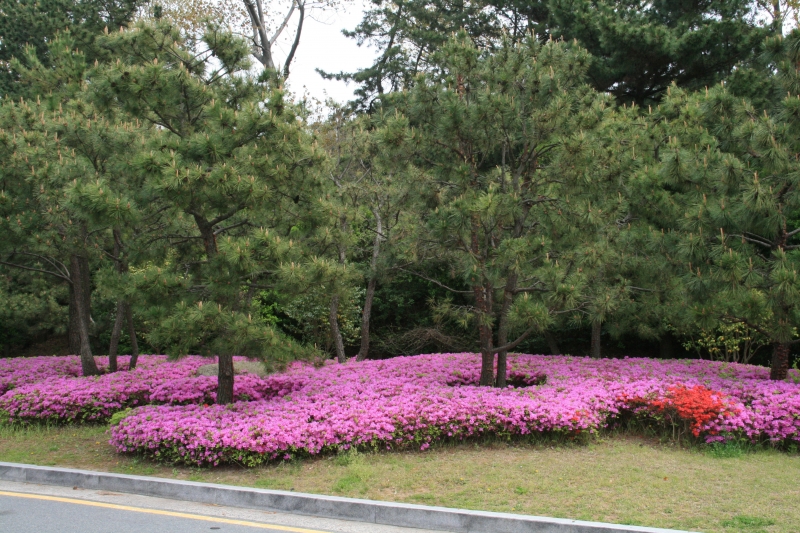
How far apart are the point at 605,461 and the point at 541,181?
172 inches

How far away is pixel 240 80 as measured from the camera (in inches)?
371

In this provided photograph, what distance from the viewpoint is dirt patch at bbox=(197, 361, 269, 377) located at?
480 inches

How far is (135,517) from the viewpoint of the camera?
19.0 feet

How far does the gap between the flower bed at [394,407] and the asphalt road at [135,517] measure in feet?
3.34

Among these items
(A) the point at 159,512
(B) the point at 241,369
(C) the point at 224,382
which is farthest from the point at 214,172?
(B) the point at 241,369

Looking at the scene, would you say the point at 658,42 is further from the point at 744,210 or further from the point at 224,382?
the point at 224,382

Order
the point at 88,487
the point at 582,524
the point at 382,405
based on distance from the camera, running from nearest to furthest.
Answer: the point at 582,524, the point at 88,487, the point at 382,405

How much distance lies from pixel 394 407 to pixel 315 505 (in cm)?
236

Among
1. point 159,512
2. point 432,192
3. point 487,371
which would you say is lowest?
point 159,512

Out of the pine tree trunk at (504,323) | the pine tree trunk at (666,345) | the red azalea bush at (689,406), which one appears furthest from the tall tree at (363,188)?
the pine tree trunk at (666,345)

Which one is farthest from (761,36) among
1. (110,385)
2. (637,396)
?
(110,385)

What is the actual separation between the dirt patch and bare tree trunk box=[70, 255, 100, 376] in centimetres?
199

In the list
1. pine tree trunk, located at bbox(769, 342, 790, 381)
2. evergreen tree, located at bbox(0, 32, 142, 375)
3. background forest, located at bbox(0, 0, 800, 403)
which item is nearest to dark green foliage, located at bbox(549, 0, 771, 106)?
background forest, located at bbox(0, 0, 800, 403)

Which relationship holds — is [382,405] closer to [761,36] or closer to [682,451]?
[682,451]
